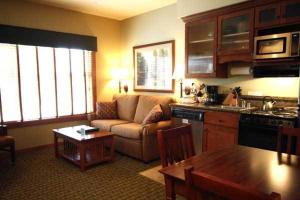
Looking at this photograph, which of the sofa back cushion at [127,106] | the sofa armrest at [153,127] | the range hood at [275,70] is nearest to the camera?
the range hood at [275,70]

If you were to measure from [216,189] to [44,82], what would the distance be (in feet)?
14.2

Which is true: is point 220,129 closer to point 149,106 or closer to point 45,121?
point 149,106

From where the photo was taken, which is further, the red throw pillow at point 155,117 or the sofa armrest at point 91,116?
the sofa armrest at point 91,116

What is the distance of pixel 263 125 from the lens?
2717 millimetres

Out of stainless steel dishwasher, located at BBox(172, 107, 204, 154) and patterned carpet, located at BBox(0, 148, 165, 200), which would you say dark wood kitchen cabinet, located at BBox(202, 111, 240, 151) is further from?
patterned carpet, located at BBox(0, 148, 165, 200)

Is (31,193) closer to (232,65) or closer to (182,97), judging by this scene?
(182,97)

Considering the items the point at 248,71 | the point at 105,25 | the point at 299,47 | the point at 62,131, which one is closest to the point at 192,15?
the point at 248,71

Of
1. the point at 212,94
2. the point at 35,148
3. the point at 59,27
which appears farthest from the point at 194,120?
the point at 59,27

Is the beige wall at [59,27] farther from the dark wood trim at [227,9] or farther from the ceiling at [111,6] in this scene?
the dark wood trim at [227,9]

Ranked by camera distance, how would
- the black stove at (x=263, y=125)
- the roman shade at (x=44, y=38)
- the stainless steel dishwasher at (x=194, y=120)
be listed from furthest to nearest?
the roman shade at (x=44, y=38) < the stainless steel dishwasher at (x=194, y=120) < the black stove at (x=263, y=125)

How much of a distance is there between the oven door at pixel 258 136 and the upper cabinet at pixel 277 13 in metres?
1.25

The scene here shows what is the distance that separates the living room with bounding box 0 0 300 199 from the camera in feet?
9.84

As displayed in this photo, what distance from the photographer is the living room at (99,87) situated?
9.84 feet

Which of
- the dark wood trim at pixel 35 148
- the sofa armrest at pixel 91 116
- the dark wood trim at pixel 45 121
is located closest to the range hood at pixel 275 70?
the sofa armrest at pixel 91 116
